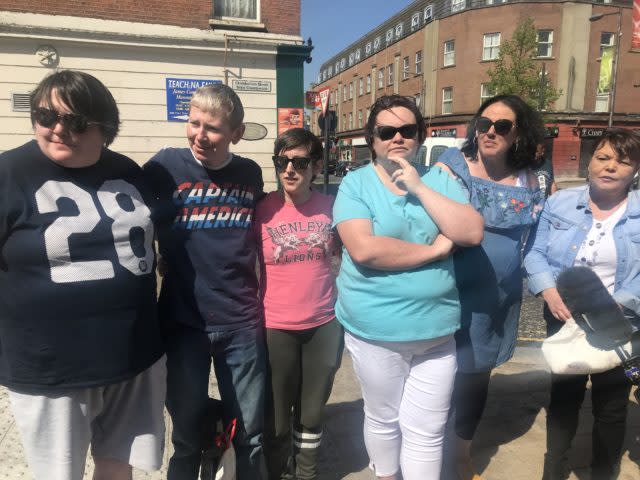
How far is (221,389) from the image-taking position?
2072 mm

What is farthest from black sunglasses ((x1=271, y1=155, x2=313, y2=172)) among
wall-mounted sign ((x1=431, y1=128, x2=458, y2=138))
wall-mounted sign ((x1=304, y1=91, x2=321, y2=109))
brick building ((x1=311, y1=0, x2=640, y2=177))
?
wall-mounted sign ((x1=431, y1=128, x2=458, y2=138))

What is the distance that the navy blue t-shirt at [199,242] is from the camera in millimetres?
1917

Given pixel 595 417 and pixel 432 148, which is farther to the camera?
pixel 432 148

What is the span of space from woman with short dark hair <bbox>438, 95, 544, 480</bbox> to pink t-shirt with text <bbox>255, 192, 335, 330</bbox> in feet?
2.13

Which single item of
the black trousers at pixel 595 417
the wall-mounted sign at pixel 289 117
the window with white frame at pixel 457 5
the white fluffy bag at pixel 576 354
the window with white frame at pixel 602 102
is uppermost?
the window with white frame at pixel 457 5

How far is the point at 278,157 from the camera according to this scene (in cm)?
216

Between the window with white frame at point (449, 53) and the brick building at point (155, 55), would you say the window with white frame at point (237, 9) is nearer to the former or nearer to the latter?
the brick building at point (155, 55)

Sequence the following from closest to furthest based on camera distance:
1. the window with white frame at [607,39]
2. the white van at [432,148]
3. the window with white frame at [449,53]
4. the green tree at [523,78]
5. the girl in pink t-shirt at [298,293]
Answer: the girl in pink t-shirt at [298,293] → the white van at [432,148] → the green tree at [523,78] → the window with white frame at [607,39] → the window with white frame at [449,53]

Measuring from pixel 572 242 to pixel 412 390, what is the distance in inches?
40.9

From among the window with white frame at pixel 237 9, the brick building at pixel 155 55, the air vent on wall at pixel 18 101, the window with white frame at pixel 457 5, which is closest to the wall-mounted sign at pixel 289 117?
the brick building at pixel 155 55

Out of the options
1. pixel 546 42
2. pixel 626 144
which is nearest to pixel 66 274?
pixel 626 144

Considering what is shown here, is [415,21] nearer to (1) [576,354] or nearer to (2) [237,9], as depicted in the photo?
(2) [237,9]

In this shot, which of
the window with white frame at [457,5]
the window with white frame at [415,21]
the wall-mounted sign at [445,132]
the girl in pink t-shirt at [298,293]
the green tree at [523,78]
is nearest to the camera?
the girl in pink t-shirt at [298,293]

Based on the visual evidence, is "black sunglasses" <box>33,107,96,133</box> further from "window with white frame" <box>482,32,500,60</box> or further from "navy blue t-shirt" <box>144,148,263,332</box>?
"window with white frame" <box>482,32,500,60</box>
